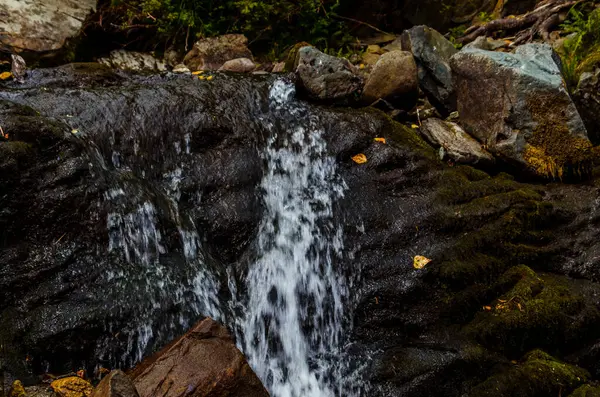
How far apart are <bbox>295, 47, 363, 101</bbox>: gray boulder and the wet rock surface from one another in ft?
1.86

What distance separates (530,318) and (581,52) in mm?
3771

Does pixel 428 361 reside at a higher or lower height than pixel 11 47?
lower

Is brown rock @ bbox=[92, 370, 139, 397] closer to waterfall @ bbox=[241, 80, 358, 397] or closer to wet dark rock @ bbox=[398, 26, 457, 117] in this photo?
waterfall @ bbox=[241, 80, 358, 397]

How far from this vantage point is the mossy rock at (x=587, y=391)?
10.7 ft

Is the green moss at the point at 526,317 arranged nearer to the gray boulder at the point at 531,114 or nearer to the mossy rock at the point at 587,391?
the mossy rock at the point at 587,391

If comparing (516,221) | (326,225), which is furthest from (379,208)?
(516,221)

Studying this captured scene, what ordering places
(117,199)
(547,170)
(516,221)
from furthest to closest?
(547,170) < (516,221) < (117,199)

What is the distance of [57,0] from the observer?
7.17 metres

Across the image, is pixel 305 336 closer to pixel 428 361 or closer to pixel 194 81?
pixel 428 361

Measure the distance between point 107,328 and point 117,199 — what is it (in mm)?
1072

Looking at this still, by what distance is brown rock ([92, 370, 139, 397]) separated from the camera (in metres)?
2.51

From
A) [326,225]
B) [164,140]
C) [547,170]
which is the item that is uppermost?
[164,140]

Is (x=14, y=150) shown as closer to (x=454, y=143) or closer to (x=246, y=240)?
(x=246, y=240)

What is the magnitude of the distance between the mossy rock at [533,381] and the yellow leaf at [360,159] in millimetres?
2401
